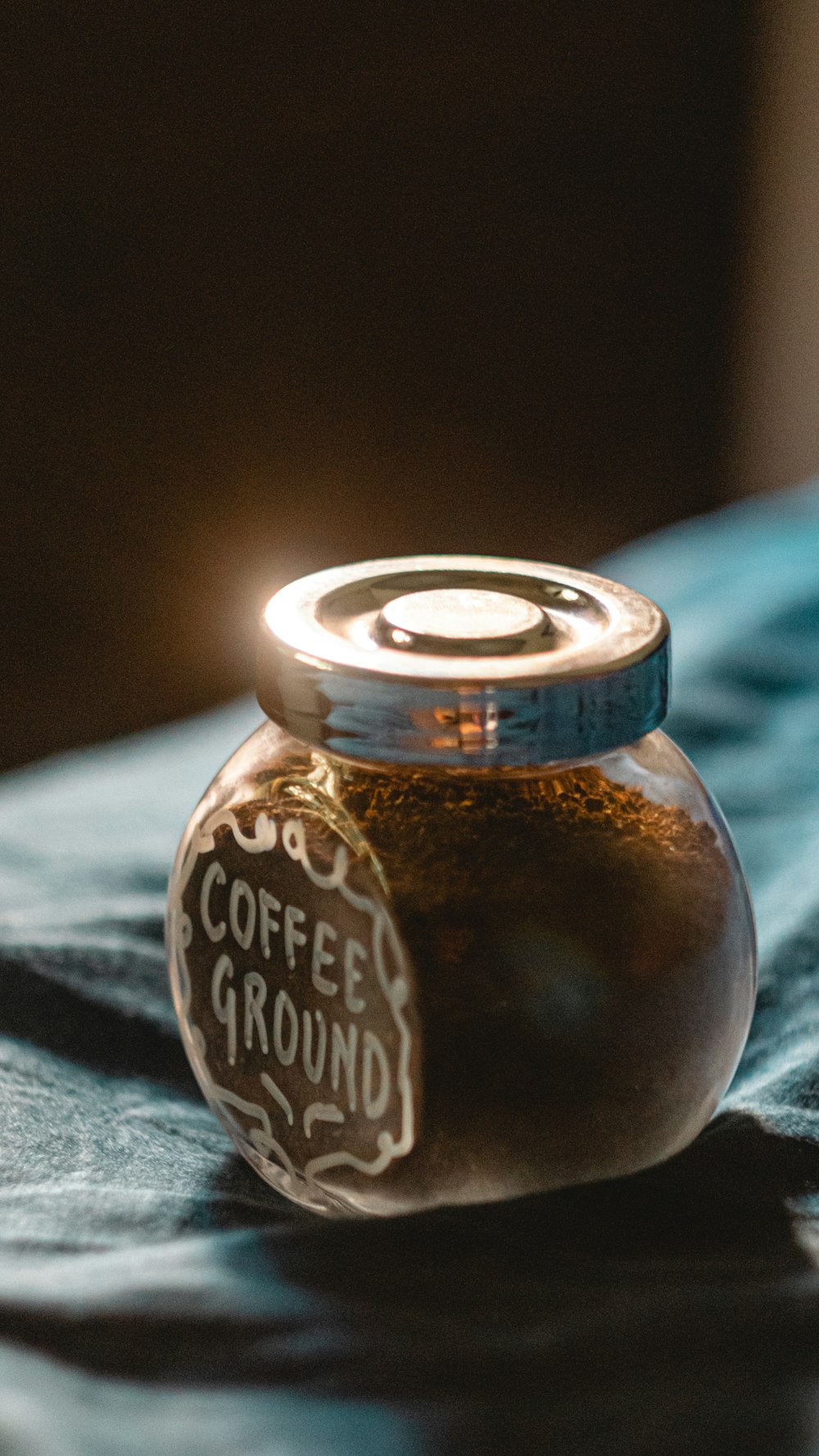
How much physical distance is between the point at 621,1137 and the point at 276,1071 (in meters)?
0.10

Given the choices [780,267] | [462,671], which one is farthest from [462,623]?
[780,267]

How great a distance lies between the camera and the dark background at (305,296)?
173 cm

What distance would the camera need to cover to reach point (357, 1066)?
1.31ft

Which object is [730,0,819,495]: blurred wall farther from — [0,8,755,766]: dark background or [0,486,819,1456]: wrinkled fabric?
[0,486,819,1456]: wrinkled fabric

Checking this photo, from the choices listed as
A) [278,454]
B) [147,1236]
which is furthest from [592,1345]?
[278,454]

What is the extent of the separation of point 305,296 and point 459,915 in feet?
5.31

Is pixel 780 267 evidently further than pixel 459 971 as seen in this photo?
Yes

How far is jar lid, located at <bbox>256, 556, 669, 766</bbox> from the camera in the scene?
1.26 feet

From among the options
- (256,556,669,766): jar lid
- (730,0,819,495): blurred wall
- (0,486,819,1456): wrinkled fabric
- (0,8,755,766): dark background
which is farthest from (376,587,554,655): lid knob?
(730,0,819,495): blurred wall

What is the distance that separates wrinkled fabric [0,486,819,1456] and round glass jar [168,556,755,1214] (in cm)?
2

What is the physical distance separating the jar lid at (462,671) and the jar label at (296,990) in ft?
0.12

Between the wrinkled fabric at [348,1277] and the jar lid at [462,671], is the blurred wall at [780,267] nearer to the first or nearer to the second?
the wrinkled fabric at [348,1277]

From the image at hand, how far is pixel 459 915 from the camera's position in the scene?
1.28 feet

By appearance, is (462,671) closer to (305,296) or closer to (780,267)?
(305,296)
